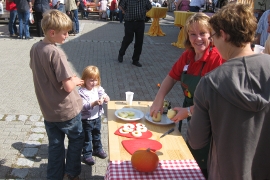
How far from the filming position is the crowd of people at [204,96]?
144 cm

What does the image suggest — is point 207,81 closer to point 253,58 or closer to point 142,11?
point 253,58

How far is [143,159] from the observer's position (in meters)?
1.90

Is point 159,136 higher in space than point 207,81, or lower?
lower

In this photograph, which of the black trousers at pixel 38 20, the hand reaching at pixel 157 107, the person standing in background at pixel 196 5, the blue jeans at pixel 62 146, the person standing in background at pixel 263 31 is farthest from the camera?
the black trousers at pixel 38 20

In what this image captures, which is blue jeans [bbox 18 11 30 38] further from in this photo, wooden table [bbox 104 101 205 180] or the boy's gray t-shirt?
wooden table [bbox 104 101 205 180]

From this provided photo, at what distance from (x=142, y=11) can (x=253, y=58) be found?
6.12 meters

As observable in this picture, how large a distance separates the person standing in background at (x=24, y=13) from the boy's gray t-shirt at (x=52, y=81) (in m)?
8.68

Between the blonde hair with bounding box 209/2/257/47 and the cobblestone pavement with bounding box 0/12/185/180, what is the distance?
2.23 metres

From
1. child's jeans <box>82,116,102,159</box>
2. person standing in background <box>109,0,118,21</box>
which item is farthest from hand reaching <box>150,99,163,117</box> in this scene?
person standing in background <box>109,0,118,21</box>

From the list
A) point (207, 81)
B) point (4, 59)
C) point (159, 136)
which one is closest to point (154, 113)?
point (159, 136)

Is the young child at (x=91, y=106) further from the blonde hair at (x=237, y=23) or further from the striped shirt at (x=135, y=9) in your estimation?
the striped shirt at (x=135, y=9)

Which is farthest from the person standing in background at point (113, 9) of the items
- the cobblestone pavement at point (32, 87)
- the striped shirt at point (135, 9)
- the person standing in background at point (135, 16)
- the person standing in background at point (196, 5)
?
the striped shirt at point (135, 9)

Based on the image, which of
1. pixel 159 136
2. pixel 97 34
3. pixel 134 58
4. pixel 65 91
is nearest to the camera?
pixel 159 136

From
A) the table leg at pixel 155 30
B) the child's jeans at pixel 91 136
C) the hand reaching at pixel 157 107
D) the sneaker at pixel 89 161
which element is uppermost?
the hand reaching at pixel 157 107
